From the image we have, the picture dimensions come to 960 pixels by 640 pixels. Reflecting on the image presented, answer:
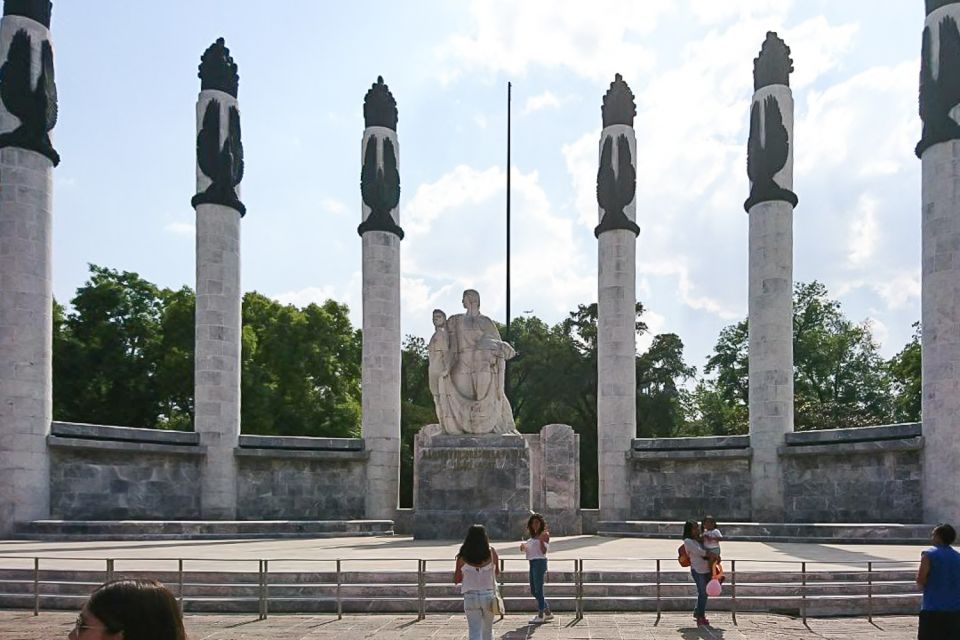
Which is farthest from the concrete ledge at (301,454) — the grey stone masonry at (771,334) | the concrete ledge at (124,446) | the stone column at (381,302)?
the grey stone masonry at (771,334)

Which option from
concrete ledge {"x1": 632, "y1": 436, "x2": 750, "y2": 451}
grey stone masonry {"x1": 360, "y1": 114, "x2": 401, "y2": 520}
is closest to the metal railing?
concrete ledge {"x1": 632, "y1": 436, "x2": 750, "y2": 451}

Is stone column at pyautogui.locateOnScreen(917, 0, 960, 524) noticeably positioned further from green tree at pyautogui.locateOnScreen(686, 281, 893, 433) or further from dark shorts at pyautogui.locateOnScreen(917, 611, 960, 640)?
green tree at pyautogui.locateOnScreen(686, 281, 893, 433)

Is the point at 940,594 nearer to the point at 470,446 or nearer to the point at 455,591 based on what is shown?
the point at 455,591

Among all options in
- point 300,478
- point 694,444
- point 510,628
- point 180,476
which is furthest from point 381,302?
point 510,628

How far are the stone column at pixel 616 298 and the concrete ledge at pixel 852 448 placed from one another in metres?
4.34

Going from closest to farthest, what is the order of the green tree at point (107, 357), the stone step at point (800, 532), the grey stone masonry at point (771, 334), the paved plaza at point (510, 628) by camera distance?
the paved plaza at point (510, 628)
the stone step at point (800, 532)
the grey stone masonry at point (771, 334)
the green tree at point (107, 357)

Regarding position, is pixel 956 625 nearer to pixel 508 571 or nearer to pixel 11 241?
pixel 508 571

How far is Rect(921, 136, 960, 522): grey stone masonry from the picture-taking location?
67.7 feet

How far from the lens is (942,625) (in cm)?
706

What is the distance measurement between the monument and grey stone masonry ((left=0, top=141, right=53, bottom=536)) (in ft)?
27.5

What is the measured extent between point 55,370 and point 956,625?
34.4 meters

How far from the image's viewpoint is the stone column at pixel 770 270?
24625 millimetres

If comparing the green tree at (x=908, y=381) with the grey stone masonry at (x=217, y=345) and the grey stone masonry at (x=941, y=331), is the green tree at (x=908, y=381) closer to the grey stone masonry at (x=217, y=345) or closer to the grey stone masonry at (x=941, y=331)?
the grey stone masonry at (x=941, y=331)

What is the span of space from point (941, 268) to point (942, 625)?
15.9 metres
